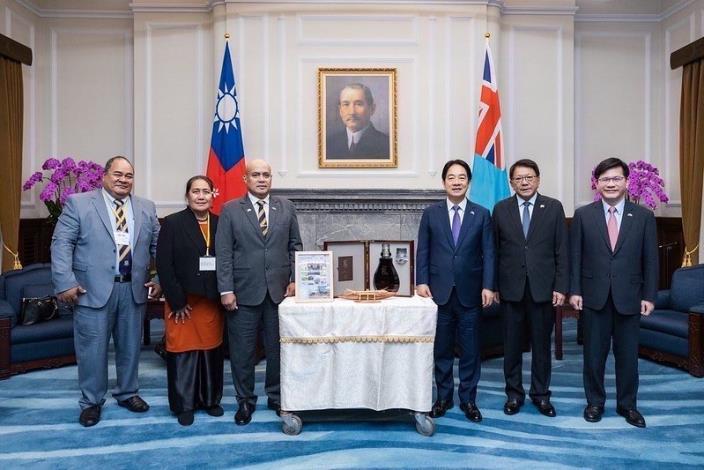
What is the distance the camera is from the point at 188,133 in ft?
22.6

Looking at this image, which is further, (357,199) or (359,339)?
(357,199)

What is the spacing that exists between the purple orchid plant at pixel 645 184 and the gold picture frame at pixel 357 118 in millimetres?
2473

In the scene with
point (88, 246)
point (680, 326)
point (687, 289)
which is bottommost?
point (680, 326)

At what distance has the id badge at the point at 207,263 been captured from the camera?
3.52 m

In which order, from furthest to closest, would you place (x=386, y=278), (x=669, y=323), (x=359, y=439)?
(x=669, y=323) → (x=386, y=278) → (x=359, y=439)

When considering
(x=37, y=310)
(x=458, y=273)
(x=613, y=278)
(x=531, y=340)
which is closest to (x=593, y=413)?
(x=531, y=340)

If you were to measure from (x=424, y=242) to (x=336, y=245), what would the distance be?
2.17 meters

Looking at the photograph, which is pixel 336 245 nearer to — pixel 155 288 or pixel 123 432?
pixel 155 288

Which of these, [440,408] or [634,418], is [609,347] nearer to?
[634,418]

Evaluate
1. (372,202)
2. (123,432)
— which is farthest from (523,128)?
(123,432)

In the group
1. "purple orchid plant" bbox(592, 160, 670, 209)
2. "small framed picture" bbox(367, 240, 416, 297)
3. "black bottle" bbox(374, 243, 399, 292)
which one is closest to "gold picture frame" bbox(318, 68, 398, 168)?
"small framed picture" bbox(367, 240, 416, 297)

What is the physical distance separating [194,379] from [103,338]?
624mm

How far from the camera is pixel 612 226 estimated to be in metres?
3.44

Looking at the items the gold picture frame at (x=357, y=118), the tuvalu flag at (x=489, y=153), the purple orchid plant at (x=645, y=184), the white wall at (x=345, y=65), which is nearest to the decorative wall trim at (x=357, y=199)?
the white wall at (x=345, y=65)
